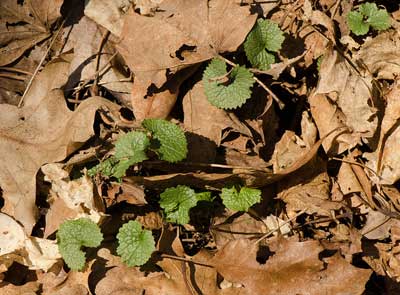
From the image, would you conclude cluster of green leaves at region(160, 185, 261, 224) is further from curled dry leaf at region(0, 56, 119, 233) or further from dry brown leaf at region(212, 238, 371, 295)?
curled dry leaf at region(0, 56, 119, 233)

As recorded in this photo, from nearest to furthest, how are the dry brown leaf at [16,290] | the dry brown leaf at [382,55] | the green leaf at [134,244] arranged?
the green leaf at [134,244] < the dry brown leaf at [16,290] < the dry brown leaf at [382,55]

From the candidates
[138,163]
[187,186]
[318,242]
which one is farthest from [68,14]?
[318,242]

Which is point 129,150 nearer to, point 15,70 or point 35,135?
point 35,135

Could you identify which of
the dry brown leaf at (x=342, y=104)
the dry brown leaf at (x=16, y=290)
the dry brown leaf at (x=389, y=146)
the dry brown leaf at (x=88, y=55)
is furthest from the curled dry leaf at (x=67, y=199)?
the dry brown leaf at (x=389, y=146)

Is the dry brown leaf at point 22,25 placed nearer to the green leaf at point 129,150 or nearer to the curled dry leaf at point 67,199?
the curled dry leaf at point 67,199

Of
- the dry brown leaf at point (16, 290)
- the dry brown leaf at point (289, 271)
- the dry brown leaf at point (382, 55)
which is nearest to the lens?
the dry brown leaf at point (289, 271)

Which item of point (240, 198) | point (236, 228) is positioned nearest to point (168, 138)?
point (240, 198)

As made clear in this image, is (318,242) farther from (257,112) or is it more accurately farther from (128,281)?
(128,281)
